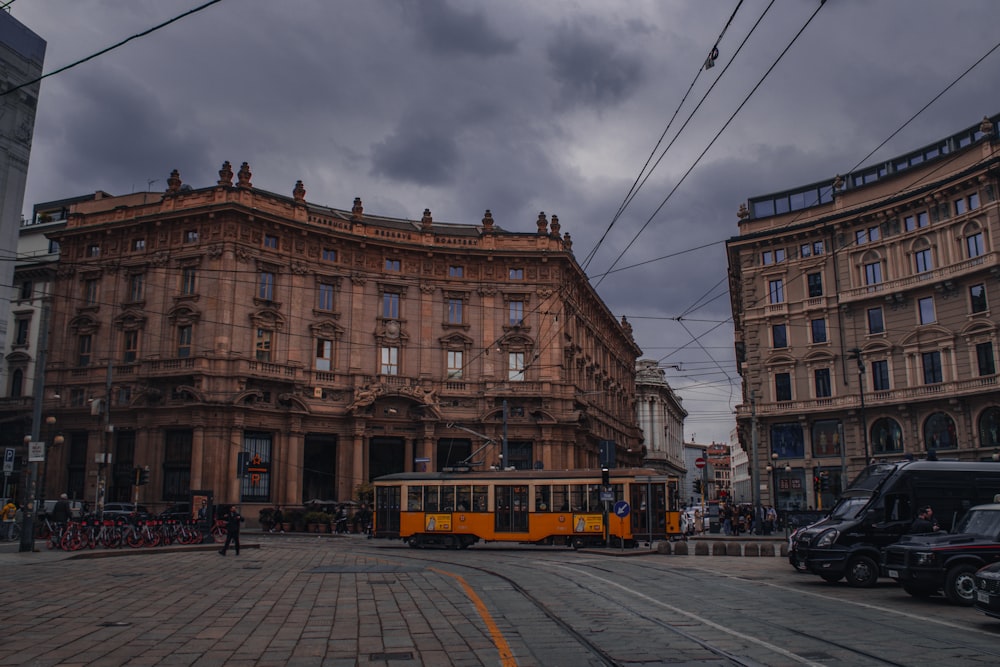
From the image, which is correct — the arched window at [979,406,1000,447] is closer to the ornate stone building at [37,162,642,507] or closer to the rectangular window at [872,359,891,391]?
the rectangular window at [872,359,891,391]

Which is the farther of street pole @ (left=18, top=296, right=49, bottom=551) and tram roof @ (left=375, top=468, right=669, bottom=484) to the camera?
tram roof @ (left=375, top=468, right=669, bottom=484)

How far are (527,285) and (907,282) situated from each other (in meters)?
21.6

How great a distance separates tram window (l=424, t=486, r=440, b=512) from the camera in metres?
31.3

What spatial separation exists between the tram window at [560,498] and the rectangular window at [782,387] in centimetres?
2571

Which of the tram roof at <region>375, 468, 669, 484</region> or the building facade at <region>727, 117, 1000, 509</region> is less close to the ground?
the building facade at <region>727, 117, 1000, 509</region>

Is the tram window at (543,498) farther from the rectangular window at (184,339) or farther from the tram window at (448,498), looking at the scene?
the rectangular window at (184,339)

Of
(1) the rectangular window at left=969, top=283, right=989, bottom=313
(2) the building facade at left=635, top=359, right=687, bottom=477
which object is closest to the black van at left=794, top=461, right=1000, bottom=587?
(1) the rectangular window at left=969, top=283, right=989, bottom=313

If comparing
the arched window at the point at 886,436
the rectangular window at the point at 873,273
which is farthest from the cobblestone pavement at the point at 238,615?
the rectangular window at the point at 873,273

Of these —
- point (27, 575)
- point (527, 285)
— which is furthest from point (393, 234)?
point (27, 575)

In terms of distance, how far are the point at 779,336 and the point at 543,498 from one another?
89.0 feet


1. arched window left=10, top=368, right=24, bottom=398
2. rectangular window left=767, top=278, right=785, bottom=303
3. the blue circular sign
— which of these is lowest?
the blue circular sign

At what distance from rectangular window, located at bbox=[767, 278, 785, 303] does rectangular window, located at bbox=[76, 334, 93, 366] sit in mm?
40970

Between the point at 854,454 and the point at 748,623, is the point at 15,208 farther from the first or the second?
the point at 854,454

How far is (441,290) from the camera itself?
167 feet
